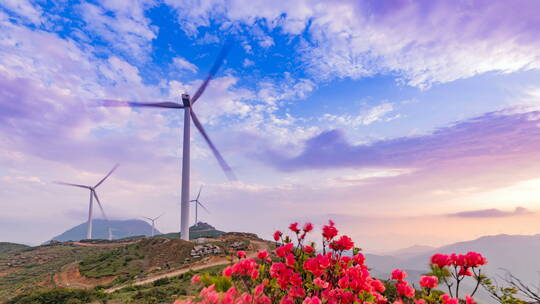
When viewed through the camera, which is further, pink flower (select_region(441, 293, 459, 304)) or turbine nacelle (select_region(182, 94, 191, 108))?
turbine nacelle (select_region(182, 94, 191, 108))

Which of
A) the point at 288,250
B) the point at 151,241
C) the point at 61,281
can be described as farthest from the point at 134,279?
the point at 288,250

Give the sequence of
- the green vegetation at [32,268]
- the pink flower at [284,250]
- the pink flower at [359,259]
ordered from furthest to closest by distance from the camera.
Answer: the green vegetation at [32,268] < the pink flower at [284,250] < the pink flower at [359,259]

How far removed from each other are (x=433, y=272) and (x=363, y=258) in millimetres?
1286

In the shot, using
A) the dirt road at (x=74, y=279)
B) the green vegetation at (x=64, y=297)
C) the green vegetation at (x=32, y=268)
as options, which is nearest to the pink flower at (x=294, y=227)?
the green vegetation at (x=64, y=297)

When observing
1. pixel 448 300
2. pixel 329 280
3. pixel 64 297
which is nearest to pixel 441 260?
pixel 448 300

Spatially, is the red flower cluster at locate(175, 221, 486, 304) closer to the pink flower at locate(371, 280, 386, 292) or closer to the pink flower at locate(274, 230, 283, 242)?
the pink flower at locate(371, 280, 386, 292)

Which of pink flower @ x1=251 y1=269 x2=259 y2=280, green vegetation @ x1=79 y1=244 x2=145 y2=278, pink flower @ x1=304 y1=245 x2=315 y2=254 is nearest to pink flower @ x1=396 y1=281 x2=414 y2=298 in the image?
pink flower @ x1=304 y1=245 x2=315 y2=254

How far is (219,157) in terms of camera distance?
43938mm

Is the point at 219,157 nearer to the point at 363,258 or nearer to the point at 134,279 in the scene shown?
the point at 134,279

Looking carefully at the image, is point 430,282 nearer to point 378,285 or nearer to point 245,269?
point 378,285

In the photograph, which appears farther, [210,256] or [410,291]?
[210,256]

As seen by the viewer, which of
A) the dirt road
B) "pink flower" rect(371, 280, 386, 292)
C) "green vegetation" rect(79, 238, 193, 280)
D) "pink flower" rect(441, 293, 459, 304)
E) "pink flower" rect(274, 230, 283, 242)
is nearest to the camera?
"pink flower" rect(441, 293, 459, 304)

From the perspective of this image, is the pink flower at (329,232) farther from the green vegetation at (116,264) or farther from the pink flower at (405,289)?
the green vegetation at (116,264)

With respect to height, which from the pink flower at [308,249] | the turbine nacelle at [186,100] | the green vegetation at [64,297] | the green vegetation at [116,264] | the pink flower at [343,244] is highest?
the turbine nacelle at [186,100]
